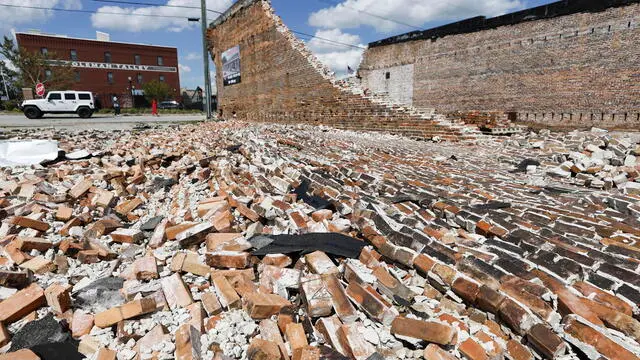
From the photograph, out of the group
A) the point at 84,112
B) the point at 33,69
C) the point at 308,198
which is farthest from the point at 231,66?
the point at 33,69

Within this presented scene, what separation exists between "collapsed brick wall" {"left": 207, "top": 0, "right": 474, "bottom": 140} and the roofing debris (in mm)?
5509

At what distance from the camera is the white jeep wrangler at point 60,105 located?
786 inches

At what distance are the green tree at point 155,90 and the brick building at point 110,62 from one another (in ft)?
9.43

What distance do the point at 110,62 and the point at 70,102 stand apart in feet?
81.1

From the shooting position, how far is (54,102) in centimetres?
2092

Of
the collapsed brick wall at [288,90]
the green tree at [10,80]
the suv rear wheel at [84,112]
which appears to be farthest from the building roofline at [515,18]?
the green tree at [10,80]

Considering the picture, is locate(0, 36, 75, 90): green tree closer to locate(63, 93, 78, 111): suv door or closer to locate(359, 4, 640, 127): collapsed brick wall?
locate(63, 93, 78, 111): suv door

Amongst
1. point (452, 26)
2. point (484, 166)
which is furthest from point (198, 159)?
point (452, 26)

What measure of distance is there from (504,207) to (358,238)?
1528mm

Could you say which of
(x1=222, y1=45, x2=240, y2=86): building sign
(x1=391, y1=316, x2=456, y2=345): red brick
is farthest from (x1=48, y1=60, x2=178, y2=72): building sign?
(x1=391, y1=316, x2=456, y2=345): red brick

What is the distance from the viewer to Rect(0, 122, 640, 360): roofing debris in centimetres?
148

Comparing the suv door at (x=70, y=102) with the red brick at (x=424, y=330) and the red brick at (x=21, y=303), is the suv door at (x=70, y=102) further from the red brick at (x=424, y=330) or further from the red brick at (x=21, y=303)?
the red brick at (x=424, y=330)

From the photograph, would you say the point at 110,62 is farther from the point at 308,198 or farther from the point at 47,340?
the point at 47,340

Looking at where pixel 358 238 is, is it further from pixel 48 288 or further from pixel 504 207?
pixel 48 288
